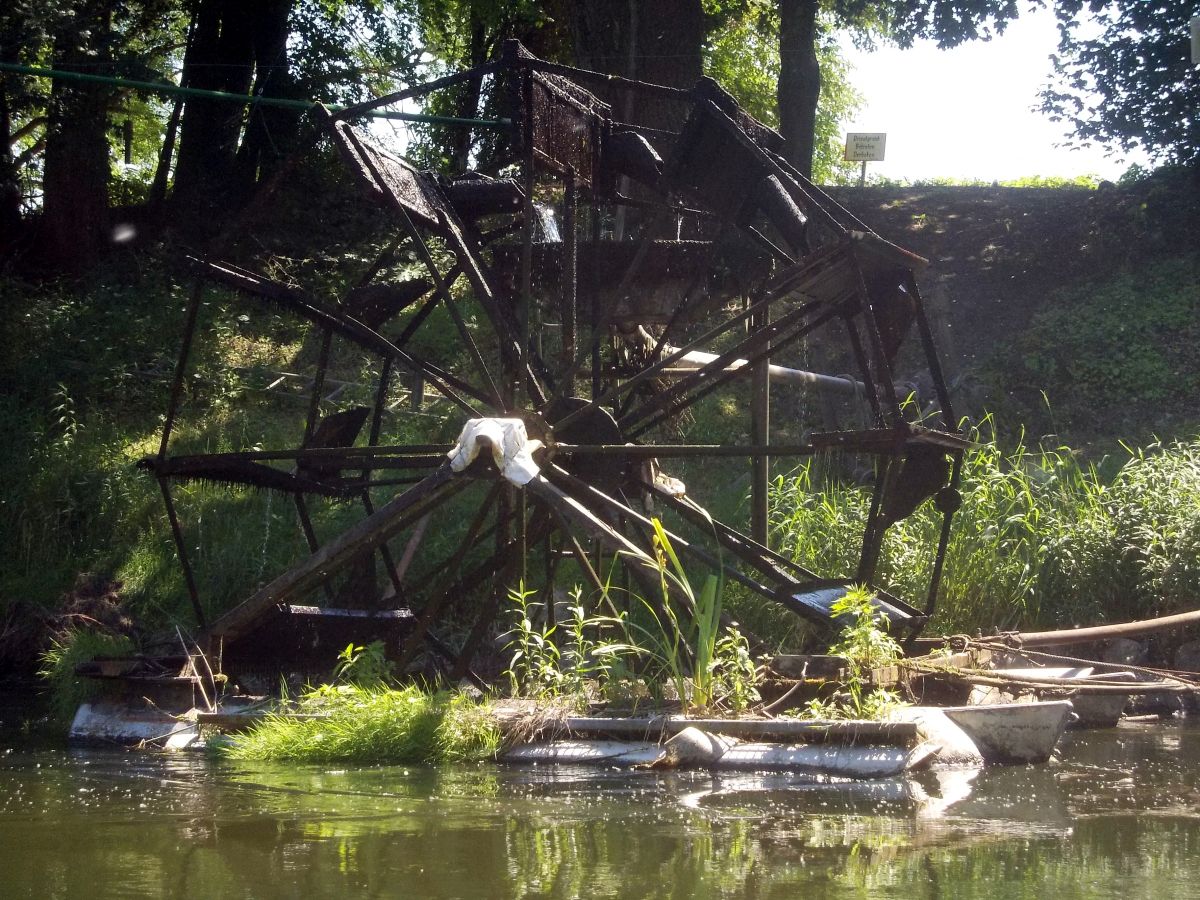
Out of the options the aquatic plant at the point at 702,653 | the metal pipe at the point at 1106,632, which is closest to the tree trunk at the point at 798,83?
the metal pipe at the point at 1106,632

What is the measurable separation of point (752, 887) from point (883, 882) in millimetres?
432

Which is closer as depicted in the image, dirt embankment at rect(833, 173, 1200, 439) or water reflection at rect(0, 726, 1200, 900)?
water reflection at rect(0, 726, 1200, 900)

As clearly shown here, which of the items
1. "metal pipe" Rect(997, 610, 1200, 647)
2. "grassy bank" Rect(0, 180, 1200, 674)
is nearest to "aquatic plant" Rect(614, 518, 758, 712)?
"metal pipe" Rect(997, 610, 1200, 647)

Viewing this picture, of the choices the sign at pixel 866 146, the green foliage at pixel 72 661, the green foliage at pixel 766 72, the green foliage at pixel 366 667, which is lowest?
the green foliage at pixel 72 661

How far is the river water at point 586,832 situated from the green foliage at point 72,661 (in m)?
1.83

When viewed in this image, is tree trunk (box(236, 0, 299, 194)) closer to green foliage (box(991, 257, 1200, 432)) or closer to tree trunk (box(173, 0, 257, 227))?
tree trunk (box(173, 0, 257, 227))

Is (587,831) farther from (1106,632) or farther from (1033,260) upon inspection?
(1033,260)

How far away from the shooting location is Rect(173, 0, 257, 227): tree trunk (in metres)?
18.0

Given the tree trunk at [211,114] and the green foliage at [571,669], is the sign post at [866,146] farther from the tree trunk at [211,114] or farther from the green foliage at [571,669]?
the green foliage at [571,669]

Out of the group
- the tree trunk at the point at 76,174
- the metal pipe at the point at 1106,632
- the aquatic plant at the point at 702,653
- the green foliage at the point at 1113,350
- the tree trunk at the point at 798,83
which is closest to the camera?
the aquatic plant at the point at 702,653

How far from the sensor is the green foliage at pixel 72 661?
8609mm

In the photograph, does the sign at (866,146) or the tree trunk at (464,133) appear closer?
the sign at (866,146)

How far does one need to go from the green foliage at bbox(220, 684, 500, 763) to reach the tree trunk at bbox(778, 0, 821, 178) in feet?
31.4

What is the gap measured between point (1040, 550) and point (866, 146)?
9074mm
